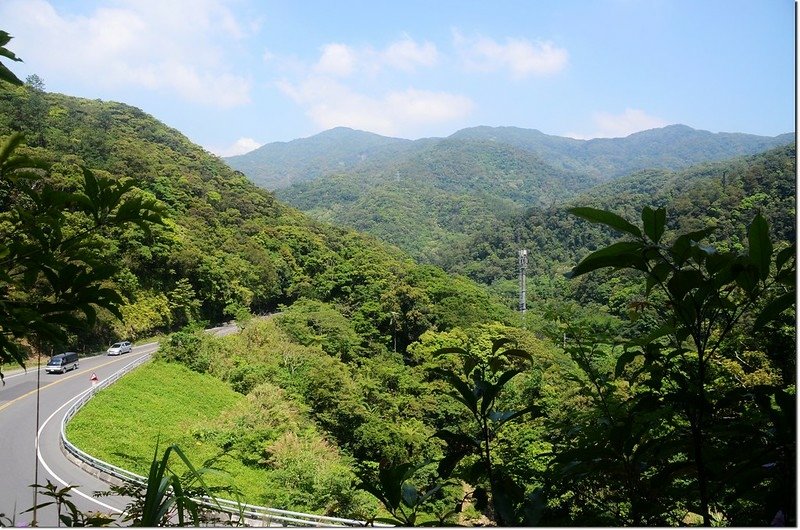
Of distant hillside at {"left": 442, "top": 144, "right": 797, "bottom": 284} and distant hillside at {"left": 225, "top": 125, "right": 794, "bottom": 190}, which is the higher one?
distant hillside at {"left": 225, "top": 125, "right": 794, "bottom": 190}

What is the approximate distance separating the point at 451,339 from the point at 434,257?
1244 inches

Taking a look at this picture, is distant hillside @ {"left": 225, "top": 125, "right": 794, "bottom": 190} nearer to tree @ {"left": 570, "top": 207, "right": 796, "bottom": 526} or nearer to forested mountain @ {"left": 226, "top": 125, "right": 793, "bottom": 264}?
forested mountain @ {"left": 226, "top": 125, "right": 793, "bottom": 264}

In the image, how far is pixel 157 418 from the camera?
25.6ft

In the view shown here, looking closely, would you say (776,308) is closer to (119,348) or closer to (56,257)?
(56,257)

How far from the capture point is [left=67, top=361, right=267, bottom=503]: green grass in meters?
6.02

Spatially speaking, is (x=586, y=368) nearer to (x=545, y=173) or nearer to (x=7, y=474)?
(x=7, y=474)

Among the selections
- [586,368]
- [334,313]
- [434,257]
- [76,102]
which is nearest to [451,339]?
[334,313]

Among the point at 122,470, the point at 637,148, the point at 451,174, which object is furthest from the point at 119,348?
the point at 637,148

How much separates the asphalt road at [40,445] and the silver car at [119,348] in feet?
4.12

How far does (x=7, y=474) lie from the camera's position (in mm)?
3766

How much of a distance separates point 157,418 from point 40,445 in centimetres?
264

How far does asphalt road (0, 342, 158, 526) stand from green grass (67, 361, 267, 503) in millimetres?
322

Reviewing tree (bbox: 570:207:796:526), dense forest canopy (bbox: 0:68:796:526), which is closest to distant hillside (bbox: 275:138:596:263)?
dense forest canopy (bbox: 0:68:796:526)

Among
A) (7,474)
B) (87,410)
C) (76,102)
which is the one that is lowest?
(87,410)
